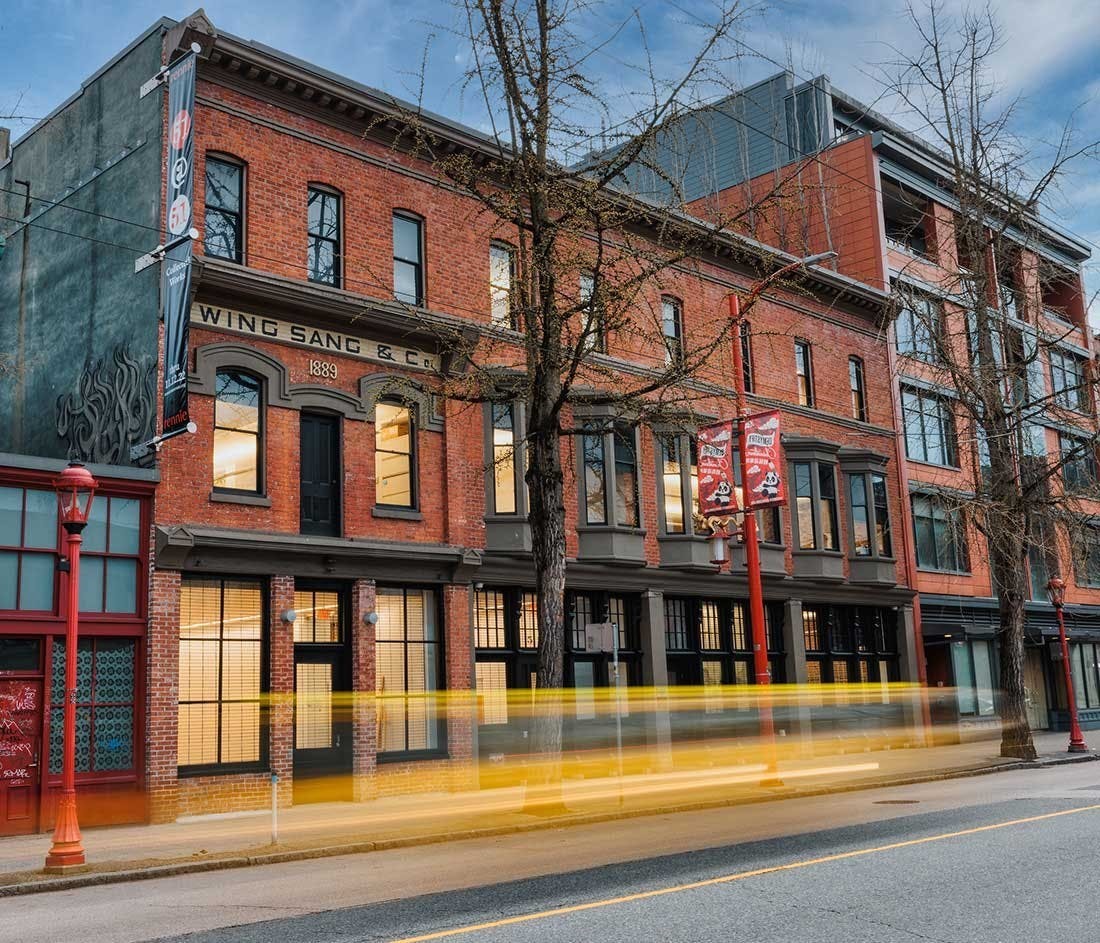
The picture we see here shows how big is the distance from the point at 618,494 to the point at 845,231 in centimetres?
1572

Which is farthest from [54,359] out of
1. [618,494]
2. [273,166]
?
[618,494]

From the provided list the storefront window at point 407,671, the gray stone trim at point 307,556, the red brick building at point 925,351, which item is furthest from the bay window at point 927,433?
the storefront window at point 407,671

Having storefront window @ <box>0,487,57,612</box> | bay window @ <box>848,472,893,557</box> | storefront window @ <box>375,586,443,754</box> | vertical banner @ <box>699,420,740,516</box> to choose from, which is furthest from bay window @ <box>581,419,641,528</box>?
storefront window @ <box>0,487,57,612</box>

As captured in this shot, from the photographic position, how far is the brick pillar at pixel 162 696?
16891 millimetres

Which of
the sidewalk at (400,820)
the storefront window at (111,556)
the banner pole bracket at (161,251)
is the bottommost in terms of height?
the sidewalk at (400,820)

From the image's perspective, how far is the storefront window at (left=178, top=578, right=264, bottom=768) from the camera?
17.8m

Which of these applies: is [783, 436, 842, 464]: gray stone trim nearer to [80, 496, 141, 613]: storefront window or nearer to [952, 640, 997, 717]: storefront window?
[952, 640, 997, 717]: storefront window

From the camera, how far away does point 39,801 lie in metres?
16.0

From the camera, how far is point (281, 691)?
18734 mm

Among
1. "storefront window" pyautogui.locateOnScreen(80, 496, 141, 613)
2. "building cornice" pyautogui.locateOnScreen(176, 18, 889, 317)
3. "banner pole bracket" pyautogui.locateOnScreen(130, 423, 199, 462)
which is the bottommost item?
"storefront window" pyautogui.locateOnScreen(80, 496, 141, 613)

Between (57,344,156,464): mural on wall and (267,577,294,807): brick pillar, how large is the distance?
3387 mm

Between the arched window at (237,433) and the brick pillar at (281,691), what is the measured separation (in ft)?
5.95

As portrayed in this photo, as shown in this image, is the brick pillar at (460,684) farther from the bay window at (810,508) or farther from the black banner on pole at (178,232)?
the bay window at (810,508)

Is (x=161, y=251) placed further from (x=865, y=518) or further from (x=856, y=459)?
(x=865, y=518)
